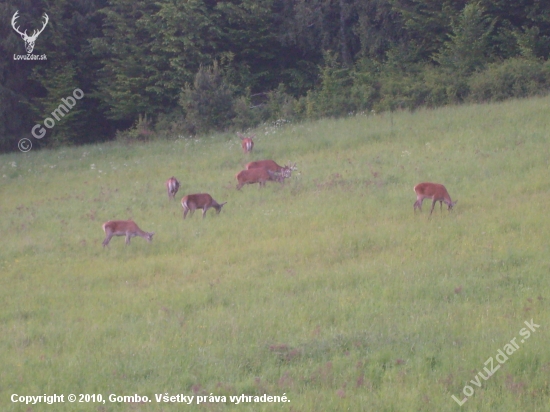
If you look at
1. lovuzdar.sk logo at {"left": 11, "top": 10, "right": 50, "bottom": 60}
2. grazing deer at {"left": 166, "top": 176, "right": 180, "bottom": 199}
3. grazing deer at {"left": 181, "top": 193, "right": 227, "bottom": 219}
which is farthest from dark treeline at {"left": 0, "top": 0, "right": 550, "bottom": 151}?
grazing deer at {"left": 181, "top": 193, "right": 227, "bottom": 219}

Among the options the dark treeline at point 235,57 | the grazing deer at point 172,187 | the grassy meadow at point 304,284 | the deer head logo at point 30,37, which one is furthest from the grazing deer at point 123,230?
the deer head logo at point 30,37

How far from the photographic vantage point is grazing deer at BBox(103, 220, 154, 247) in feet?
48.1

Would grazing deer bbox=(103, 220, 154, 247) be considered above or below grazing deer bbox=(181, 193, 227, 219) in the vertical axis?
below

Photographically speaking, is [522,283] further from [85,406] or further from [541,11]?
[541,11]

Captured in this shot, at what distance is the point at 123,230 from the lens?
1468 cm

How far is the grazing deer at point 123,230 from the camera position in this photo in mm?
14648

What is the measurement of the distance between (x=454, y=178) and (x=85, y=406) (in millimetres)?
12321

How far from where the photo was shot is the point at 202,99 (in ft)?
110

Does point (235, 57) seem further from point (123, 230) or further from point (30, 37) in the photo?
point (123, 230)

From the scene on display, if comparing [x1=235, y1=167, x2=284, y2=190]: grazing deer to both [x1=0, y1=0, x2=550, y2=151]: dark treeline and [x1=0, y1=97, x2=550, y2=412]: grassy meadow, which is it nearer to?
[x1=0, y1=97, x2=550, y2=412]: grassy meadow

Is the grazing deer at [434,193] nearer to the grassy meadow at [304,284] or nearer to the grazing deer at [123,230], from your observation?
the grassy meadow at [304,284]

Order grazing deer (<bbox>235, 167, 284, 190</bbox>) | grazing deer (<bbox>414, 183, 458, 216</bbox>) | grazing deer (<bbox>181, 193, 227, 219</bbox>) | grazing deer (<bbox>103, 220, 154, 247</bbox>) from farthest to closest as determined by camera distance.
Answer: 1. grazing deer (<bbox>235, 167, 284, 190</bbox>)
2. grazing deer (<bbox>181, 193, 227, 219</bbox>)
3. grazing deer (<bbox>414, 183, 458, 216</bbox>)
4. grazing deer (<bbox>103, 220, 154, 247</bbox>)

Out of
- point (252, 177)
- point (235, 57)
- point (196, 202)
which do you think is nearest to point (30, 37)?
point (235, 57)

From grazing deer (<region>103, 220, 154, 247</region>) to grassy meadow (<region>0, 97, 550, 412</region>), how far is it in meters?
0.28
